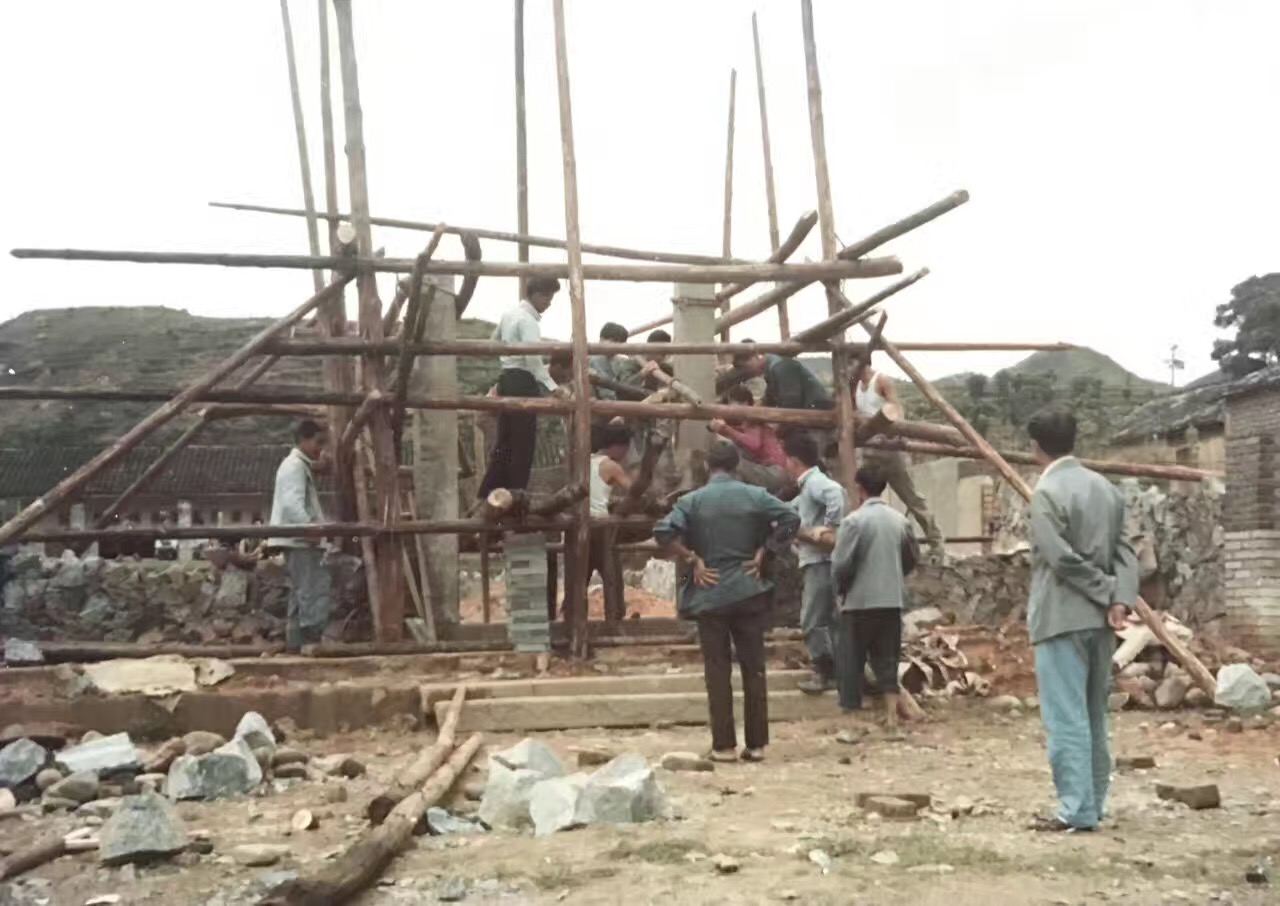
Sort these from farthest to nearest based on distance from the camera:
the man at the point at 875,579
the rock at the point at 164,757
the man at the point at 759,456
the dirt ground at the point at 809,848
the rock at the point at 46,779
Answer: the man at the point at 759,456 < the man at the point at 875,579 < the rock at the point at 164,757 < the rock at the point at 46,779 < the dirt ground at the point at 809,848

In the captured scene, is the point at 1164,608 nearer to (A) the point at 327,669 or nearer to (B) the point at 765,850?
(A) the point at 327,669

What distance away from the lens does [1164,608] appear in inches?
455

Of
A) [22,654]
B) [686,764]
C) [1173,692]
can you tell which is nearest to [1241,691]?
[1173,692]

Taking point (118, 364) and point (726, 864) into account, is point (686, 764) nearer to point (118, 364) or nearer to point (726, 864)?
point (726, 864)

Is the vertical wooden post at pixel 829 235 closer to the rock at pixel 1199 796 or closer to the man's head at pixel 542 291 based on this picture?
the man's head at pixel 542 291

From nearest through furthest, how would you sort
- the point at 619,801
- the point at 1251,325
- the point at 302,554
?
1. the point at 619,801
2. the point at 302,554
3. the point at 1251,325

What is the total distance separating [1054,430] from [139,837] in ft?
11.8

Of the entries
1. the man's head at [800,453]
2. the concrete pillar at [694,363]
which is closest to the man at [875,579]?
the man's head at [800,453]

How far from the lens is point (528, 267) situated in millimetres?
9391

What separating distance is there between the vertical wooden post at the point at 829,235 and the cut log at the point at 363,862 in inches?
185

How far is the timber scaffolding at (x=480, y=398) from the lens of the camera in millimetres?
8891

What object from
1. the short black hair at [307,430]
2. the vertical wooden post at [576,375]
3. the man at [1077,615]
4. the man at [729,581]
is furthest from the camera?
the short black hair at [307,430]

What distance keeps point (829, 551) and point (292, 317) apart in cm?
386

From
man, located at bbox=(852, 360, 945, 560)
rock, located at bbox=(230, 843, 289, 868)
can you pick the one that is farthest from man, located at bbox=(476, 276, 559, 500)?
rock, located at bbox=(230, 843, 289, 868)
